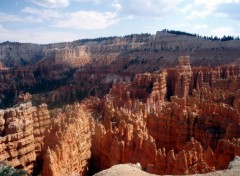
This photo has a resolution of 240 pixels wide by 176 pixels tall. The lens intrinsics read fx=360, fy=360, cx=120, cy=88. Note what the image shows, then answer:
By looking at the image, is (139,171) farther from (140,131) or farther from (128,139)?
(140,131)

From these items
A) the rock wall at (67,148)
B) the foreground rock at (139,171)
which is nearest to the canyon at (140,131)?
the rock wall at (67,148)

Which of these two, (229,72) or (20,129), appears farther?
(229,72)

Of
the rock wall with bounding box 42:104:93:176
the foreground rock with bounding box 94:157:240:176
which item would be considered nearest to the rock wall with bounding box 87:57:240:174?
the rock wall with bounding box 42:104:93:176

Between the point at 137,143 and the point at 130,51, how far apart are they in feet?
273

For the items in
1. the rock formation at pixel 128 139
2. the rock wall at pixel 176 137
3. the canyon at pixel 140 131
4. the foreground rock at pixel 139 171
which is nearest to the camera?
the foreground rock at pixel 139 171

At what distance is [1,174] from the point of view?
17109 millimetres

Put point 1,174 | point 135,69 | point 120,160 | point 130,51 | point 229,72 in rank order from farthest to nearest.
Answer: point 130,51 → point 135,69 → point 229,72 → point 120,160 → point 1,174

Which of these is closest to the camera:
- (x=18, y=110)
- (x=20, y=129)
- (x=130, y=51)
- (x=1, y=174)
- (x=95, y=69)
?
(x=1, y=174)

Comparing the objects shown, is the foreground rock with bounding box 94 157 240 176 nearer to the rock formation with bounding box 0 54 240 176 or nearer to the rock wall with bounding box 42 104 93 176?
the rock formation with bounding box 0 54 240 176

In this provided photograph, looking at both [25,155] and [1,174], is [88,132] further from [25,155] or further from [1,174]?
[1,174]

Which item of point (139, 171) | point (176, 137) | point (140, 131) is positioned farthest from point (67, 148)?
point (176, 137)

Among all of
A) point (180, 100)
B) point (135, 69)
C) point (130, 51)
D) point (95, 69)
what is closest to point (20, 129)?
point (180, 100)

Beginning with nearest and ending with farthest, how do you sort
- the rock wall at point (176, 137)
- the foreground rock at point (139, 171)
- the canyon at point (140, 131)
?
the foreground rock at point (139, 171) < the canyon at point (140, 131) < the rock wall at point (176, 137)

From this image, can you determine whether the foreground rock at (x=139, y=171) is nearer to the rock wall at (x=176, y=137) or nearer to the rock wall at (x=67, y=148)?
the rock wall at (x=176, y=137)
